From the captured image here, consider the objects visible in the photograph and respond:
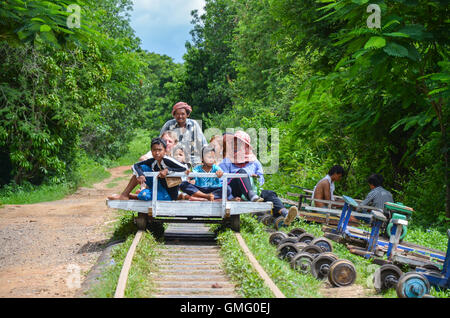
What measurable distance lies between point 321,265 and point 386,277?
93 cm

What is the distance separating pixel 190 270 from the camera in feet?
21.1

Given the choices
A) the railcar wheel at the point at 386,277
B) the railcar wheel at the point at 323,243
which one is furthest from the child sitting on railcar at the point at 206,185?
the railcar wheel at the point at 386,277

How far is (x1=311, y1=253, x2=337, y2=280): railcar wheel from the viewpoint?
6.66 m

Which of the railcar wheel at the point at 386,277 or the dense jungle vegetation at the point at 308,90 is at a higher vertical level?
the dense jungle vegetation at the point at 308,90

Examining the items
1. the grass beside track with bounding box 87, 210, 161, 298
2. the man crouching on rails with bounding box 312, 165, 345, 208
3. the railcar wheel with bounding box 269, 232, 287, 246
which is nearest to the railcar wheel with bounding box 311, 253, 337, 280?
the railcar wheel with bounding box 269, 232, 287, 246

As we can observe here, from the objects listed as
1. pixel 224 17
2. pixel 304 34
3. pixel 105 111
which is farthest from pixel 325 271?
pixel 224 17

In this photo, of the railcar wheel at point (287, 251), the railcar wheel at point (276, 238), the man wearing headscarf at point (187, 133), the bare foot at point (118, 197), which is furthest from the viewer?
the man wearing headscarf at point (187, 133)

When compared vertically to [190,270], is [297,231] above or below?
above

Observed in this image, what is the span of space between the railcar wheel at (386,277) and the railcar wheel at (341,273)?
32 cm

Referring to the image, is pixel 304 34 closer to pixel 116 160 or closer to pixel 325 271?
pixel 325 271

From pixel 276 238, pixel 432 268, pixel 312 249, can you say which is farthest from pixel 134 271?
pixel 432 268

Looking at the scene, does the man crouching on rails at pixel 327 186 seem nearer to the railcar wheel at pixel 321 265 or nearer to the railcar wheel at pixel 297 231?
the railcar wheel at pixel 297 231

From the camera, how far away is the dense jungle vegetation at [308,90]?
7.58 meters

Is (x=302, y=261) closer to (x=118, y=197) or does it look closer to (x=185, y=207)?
(x=185, y=207)
